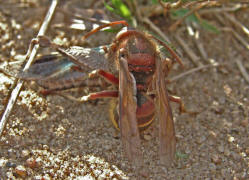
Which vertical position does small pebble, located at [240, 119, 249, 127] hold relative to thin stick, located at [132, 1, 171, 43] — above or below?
below

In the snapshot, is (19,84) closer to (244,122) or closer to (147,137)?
(147,137)

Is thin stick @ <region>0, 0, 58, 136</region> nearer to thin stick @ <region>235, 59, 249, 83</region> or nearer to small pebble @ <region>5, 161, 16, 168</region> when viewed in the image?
small pebble @ <region>5, 161, 16, 168</region>

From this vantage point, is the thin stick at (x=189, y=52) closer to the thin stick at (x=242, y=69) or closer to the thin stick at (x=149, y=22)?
the thin stick at (x=149, y=22)

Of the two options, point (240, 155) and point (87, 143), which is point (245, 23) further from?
point (87, 143)

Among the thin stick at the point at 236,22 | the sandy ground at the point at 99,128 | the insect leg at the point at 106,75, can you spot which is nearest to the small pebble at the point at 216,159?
the sandy ground at the point at 99,128

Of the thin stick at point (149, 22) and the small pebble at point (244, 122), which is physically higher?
the thin stick at point (149, 22)

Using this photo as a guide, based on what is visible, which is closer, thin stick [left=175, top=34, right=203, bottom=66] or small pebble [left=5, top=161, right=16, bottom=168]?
small pebble [left=5, top=161, right=16, bottom=168]

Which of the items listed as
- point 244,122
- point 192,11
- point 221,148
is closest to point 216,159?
point 221,148

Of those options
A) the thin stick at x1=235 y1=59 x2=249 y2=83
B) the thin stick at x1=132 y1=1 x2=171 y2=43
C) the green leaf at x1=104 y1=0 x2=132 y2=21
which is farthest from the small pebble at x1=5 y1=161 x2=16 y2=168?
the thin stick at x1=235 y1=59 x2=249 y2=83
